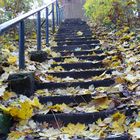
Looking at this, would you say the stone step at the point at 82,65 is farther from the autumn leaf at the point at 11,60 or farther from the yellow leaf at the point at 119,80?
the yellow leaf at the point at 119,80

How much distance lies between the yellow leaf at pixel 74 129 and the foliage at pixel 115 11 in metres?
5.28

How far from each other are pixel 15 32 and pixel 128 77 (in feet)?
14.7

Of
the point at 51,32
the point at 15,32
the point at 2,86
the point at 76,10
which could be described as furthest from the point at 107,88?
the point at 76,10

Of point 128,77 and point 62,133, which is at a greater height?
point 128,77

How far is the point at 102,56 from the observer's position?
5.45 metres

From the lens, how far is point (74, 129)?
282 cm

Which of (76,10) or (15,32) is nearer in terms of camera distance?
(15,32)

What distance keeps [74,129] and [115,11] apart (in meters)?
5.82

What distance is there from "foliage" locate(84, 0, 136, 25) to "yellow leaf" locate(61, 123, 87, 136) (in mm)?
5284

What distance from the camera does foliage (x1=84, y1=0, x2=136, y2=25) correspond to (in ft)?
26.4

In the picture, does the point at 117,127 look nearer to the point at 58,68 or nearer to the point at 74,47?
the point at 58,68

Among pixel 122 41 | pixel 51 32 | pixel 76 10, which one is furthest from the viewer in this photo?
pixel 76 10

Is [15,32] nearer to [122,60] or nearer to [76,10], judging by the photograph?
[122,60]

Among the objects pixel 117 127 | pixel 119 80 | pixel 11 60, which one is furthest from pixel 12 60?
pixel 117 127
